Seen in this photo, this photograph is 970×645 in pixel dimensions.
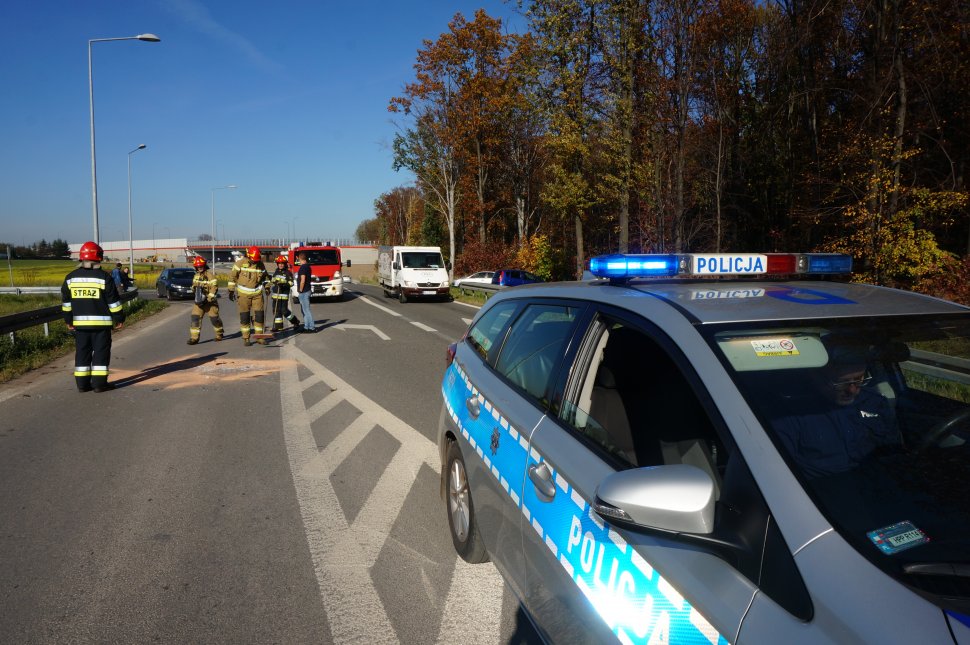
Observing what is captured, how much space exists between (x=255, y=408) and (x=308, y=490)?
2997 mm

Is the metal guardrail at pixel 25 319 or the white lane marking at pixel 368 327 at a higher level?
the metal guardrail at pixel 25 319

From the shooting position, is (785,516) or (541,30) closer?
(785,516)

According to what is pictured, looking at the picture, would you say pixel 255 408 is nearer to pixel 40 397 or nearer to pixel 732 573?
pixel 40 397

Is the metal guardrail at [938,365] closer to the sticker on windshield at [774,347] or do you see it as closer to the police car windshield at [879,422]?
the police car windshield at [879,422]

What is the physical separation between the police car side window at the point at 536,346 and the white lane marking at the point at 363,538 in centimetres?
113

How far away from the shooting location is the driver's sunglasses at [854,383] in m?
1.99

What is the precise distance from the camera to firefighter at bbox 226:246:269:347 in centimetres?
1204

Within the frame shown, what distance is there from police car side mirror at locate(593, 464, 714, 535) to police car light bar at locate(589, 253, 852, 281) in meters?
1.25

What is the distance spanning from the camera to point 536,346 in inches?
118

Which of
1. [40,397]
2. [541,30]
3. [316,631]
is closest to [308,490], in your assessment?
[316,631]

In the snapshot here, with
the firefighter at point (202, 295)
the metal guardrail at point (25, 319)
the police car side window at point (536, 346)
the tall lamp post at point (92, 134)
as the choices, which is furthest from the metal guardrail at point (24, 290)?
the police car side window at point (536, 346)

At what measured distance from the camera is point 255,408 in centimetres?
729

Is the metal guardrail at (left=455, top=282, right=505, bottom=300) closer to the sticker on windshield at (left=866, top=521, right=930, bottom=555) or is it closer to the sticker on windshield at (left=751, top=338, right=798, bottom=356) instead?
the sticker on windshield at (left=751, top=338, right=798, bottom=356)

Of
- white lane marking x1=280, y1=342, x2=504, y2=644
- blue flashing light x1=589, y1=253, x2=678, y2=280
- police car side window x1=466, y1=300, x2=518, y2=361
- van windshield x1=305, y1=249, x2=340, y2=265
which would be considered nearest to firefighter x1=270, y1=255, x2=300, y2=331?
white lane marking x1=280, y1=342, x2=504, y2=644
